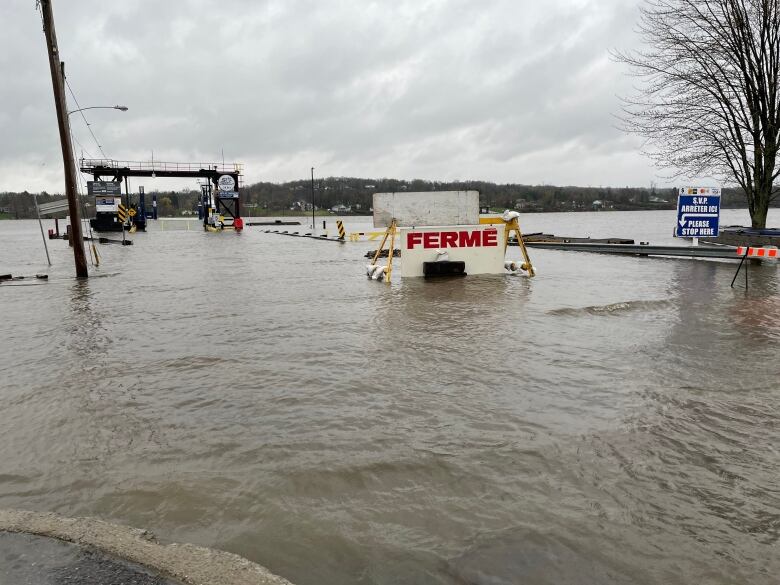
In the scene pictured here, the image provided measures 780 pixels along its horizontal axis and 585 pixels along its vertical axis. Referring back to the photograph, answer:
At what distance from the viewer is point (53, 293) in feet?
42.0

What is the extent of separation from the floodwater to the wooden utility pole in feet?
24.2

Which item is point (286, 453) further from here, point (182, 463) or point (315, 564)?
point (315, 564)

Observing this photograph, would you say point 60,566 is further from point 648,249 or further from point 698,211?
point 648,249

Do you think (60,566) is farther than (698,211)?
No

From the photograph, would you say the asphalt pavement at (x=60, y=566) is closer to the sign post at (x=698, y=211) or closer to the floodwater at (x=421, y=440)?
the floodwater at (x=421, y=440)

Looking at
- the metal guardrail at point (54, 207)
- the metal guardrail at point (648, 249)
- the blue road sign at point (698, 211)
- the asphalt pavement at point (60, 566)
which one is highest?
the metal guardrail at point (54, 207)

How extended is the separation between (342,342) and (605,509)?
4.72 m

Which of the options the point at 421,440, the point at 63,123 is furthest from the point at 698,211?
the point at 63,123

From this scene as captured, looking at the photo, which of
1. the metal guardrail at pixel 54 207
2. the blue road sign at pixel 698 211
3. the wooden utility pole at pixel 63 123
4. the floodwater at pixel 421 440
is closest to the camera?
the floodwater at pixel 421 440

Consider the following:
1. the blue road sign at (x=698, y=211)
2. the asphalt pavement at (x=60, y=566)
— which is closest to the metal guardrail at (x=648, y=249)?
the blue road sign at (x=698, y=211)

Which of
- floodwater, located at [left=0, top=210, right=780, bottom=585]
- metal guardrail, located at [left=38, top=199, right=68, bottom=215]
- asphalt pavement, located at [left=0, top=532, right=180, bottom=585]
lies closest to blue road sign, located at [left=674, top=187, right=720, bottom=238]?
floodwater, located at [left=0, top=210, right=780, bottom=585]

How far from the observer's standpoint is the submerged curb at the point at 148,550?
253cm

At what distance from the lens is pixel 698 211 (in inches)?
720

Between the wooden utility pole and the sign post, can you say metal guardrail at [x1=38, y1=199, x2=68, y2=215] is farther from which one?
the sign post
